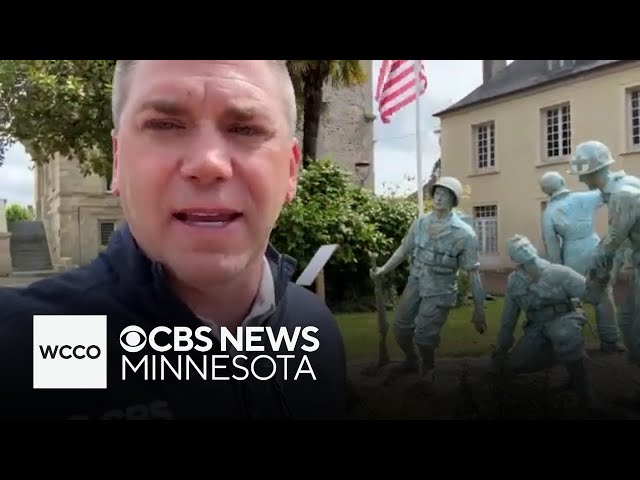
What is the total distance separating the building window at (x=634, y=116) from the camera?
379 centimetres

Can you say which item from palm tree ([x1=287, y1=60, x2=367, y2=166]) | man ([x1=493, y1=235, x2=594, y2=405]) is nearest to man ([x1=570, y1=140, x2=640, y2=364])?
man ([x1=493, y1=235, x2=594, y2=405])

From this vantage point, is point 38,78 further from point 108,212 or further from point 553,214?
point 553,214

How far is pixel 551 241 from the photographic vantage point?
3967 mm

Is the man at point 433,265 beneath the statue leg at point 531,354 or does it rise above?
above

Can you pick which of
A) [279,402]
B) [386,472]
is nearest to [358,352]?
[279,402]

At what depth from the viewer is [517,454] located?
4.16 meters

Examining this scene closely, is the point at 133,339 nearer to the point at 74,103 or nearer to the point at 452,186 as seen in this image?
the point at 74,103

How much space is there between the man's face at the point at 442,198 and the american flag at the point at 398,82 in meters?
0.51

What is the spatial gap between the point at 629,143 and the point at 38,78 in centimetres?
309

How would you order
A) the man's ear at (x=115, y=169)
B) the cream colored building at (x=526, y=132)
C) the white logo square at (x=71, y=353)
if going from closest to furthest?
the man's ear at (x=115, y=169), the white logo square at (x=71, y=353), the cream colored building at (x=526, y=132)

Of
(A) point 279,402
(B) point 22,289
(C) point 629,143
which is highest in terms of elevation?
(C) point 629,143

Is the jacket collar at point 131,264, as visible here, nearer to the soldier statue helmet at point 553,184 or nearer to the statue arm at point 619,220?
the soldier statue helmet at point 553,184

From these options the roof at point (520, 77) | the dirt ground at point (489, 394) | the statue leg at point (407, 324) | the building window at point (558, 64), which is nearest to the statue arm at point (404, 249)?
the statue leg at point (407, 324)

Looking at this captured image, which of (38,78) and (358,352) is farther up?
(38,78)
